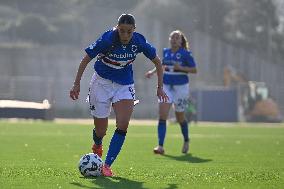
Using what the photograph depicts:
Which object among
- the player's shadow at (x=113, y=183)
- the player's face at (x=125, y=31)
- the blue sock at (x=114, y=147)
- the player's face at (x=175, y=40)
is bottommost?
the player's shadow at (x=113, y=183)

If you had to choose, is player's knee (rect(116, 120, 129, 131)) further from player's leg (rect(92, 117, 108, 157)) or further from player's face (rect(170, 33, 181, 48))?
player's face (rect(170, 33, 181, 48))

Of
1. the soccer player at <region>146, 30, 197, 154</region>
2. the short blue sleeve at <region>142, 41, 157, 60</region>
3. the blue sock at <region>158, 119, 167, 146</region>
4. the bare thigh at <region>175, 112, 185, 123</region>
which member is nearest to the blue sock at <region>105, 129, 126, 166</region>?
the short blue sleeve at <region>142, 41, 157, 60</region>

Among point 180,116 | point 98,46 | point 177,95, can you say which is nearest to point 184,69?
point 177,95

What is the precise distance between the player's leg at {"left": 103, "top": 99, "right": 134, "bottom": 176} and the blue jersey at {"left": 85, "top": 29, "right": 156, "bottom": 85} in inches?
12.3

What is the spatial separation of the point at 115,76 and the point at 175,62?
17.6 ft

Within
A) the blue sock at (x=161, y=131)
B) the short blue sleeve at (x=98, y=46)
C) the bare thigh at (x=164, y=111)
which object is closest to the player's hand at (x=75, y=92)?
the short blue sleeve at (x=98, y=46)

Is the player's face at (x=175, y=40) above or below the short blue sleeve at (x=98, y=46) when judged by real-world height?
above

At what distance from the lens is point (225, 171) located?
38.4 ft

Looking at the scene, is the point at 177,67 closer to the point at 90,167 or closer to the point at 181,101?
the point at 181,101

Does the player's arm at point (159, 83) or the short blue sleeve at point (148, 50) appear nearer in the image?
the short blue sleeve at point (148, 50)

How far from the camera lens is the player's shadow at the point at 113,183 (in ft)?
30.8

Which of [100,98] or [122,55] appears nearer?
[122,55]

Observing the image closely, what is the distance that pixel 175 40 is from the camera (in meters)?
16.3

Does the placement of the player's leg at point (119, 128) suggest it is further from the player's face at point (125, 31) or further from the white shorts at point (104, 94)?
the player's face at point (125, 31)
